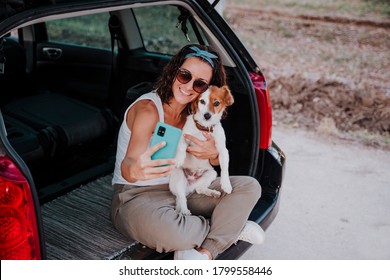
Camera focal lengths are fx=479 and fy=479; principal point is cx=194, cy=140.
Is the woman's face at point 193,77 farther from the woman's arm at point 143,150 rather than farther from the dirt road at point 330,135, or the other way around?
the dirt road at point 330,135

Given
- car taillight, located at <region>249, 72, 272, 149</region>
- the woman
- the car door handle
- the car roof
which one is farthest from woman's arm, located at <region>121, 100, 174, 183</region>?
the car door handle

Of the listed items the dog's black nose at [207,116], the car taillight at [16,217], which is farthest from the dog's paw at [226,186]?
the car taillight at [16,217]

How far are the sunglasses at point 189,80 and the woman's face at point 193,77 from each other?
1 centimetres

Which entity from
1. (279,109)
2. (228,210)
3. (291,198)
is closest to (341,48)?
(279,109)

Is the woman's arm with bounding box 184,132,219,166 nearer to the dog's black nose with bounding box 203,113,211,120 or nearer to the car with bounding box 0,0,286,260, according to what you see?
the dog's black nose with bounding box 203,113,211,120

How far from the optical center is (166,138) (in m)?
2.16

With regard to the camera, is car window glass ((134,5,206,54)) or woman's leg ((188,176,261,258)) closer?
woman's leg ((188,176,261,258))

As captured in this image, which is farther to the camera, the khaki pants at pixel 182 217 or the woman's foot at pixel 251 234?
the woman's foot at pixel 251 234

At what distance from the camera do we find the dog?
219 cm

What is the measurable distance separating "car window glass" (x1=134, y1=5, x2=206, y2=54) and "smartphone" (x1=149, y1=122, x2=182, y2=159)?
222 inches

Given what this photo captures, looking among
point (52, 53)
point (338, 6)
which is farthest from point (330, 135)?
point (338, 6)

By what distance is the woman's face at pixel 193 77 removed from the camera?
2.16m

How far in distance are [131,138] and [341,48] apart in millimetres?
7766
